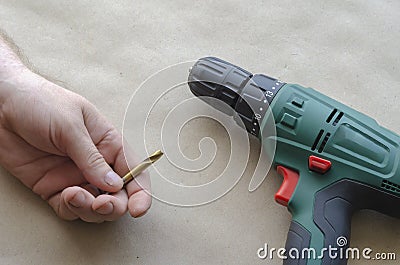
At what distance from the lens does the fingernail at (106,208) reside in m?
0.80

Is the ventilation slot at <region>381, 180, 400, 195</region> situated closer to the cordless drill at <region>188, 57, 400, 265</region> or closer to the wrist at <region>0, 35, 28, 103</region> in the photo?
the cordless drill at <region>188, 57, 400, 265</region>

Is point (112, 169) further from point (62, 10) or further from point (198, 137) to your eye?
point (62, 10)

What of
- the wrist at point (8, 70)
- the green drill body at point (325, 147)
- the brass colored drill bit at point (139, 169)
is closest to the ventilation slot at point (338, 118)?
the green drill body at point (325, 147)

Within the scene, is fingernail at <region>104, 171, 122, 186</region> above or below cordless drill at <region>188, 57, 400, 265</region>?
below

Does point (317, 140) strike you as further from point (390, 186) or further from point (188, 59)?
point (188, 59)

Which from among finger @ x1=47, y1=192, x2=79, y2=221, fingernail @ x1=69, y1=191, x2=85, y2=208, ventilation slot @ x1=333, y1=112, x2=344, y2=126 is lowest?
finger @ x1=47, y1=192, x2=79, y2=221

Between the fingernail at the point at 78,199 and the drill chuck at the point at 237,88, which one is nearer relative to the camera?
the fingernail at the point at 78,199

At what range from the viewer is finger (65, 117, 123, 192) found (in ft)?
2.74

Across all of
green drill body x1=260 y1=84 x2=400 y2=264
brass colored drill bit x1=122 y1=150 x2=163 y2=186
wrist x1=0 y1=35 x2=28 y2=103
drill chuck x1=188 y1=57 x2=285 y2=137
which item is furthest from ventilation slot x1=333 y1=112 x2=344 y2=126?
wrist x1=0 y1=35 x2=28 y2=103

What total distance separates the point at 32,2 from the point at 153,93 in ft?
1.02

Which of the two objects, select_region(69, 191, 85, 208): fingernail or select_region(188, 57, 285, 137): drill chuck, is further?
select_region(188, 57, 285, 137): drill chuck

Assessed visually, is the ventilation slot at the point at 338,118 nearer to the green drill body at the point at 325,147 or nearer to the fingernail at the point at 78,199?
the green drill body at the point at 325,147

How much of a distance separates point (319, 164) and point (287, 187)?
0.06m

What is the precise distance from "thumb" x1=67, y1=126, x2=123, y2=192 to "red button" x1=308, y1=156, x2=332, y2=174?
0.96 feet
